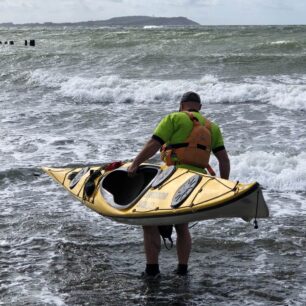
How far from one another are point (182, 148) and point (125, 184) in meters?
1.18

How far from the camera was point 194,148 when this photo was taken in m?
4.67

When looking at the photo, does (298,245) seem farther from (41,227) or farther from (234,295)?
(41,227)

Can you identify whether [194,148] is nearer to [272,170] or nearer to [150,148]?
[150,148]

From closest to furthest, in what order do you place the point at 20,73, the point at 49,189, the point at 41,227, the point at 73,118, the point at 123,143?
1. the point at 41,227
2. the point at 49,189
3. the point at 123,143
4. the point at 73,118
5. the point at 20,73

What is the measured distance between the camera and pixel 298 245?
5.40m

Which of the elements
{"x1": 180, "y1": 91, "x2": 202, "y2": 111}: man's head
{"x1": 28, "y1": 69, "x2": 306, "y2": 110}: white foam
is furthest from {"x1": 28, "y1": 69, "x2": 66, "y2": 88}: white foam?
{"x1": 180, "y1": 91, "x2": 202, "y2": 111}: man's head

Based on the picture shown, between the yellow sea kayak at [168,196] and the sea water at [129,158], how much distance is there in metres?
0.53

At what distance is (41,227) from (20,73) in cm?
1639

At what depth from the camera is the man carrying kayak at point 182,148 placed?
15.1 feet

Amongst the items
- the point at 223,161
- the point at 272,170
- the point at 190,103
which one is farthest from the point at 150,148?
the point at 272,170

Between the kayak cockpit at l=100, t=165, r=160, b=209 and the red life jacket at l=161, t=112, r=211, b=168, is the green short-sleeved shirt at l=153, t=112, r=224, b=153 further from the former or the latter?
the kayak cockpit at l=100, t=165, r=160, b=209

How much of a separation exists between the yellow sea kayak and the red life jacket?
0.10m

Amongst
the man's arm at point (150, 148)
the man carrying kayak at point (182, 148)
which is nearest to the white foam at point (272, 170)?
the man carrying kayak at point (182, 148)

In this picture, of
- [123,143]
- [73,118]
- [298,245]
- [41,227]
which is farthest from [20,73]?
[298,245]
